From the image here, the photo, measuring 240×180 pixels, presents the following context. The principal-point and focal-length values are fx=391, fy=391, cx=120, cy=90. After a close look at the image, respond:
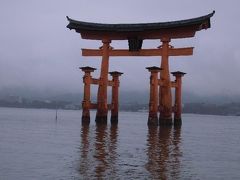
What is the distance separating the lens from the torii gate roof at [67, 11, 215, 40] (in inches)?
1085

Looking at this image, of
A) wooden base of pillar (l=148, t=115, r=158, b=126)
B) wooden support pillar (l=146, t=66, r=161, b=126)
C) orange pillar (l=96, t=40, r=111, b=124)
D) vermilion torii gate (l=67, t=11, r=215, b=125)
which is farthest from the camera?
orange pillar (l=96, t=40, r=111, b=124)

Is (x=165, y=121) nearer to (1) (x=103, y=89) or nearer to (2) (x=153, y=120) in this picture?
(2) (x=153, y=120)

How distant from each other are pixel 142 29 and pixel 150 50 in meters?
1.72

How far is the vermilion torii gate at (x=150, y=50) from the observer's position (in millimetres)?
27953

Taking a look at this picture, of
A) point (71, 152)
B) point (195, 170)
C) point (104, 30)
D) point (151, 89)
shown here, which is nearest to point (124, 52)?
point (104, 30)

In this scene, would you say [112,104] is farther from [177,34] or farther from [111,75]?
[177,34]

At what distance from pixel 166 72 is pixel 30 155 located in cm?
1798

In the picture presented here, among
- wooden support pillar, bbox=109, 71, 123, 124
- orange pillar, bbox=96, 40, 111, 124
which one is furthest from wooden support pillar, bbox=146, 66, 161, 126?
wooden support pillar, bbox=109, 71, 123, 124

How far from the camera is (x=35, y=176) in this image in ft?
28.7

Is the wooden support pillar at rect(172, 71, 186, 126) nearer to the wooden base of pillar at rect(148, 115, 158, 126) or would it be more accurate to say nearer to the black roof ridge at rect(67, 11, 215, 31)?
the wooden base of pillar at rect(148, 115, 158, 126)

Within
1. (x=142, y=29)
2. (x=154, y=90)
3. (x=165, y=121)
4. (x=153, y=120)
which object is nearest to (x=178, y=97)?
(x=165, y=121)

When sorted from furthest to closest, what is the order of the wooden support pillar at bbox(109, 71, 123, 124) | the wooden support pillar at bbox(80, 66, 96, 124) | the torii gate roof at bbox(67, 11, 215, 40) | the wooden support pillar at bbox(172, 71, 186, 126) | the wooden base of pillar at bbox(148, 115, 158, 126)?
the wooden support pillar at bbox(109, 71, 123, 124) → the wooden support pillar at bbox(172, 71, 186, 126) → the wooden support pillar at bbox(80, 66, 96, 124) → the wooden base of pillar at bbox(148, 115, 158, 126) → the torii gate roof at bbox(67, 11, 215, 40)

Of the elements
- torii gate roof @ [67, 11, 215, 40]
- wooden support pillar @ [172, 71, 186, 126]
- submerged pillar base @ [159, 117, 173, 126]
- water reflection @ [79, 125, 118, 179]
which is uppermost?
torii gate roof @ [67, 11, 215, 40]

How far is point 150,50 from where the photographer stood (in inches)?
1163
